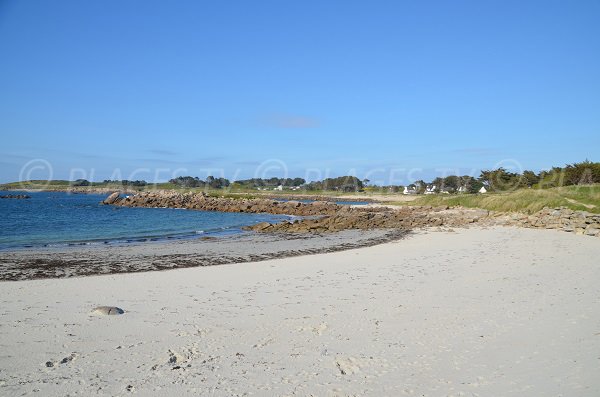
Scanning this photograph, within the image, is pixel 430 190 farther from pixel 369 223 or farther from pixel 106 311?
pixel 106 311

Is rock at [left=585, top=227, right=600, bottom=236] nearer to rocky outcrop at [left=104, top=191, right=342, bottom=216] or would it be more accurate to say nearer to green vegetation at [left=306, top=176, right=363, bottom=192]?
rocky outcrop at [left=104, top=191, right=342, bottom=216]

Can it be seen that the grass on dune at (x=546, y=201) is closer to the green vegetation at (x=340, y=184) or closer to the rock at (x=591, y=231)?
the rock at (x=591, y=231)

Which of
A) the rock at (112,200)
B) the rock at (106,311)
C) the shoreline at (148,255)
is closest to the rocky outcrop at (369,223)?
the shoreline at (148,255)

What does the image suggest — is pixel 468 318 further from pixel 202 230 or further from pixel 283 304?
pixel 202 230

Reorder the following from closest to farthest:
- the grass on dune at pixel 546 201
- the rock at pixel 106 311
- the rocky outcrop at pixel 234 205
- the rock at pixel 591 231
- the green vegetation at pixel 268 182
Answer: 1. the rock at pixel 106 311
2. the rock at pixel 591 231
3. the grass on dune at pixel 546 201
4. the rocky outcrop at pixel 234 205
5. the green vegetation at pixel 268 182

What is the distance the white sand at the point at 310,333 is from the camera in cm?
465

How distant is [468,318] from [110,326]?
18.4 ft

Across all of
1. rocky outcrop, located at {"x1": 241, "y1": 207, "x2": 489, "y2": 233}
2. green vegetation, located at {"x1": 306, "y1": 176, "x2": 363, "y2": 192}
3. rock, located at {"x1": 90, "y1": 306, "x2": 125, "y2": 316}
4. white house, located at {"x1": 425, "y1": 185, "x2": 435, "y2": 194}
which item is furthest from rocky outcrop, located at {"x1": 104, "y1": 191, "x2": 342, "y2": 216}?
green vegetation, located at {"x1": 306, "y1": 176, "x2": 363, "y2": 192}

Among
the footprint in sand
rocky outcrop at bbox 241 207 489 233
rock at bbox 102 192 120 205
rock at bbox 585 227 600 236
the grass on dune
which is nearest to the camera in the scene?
the footprint in sand

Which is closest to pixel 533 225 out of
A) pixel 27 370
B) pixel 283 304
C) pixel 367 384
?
pixel 283 304

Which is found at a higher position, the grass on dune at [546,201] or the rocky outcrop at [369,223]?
the grass on dune at [546,201]

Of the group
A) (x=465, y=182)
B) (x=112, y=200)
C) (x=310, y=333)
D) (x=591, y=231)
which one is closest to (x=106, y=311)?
(x=310, y=333)

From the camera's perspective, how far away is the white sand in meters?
4.65

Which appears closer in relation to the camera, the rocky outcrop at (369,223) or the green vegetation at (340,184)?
the rocky outcrop at (369,223)
